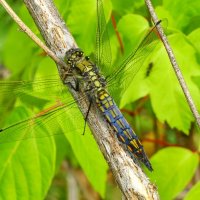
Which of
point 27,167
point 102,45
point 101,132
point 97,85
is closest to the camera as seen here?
Result: point 101,132

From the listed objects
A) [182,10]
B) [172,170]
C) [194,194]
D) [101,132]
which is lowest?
[194,194]

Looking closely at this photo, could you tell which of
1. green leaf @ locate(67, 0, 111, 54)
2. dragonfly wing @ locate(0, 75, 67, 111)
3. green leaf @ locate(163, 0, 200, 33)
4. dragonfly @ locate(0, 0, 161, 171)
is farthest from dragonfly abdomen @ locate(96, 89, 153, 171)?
green leaf @ locate(163, 0, 200, 33)

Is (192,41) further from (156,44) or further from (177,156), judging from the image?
(177,156)

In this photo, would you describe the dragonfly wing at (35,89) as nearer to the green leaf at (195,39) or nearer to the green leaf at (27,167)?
the green leaf at (27,167)

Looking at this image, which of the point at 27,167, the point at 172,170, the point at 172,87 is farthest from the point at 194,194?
the point at 27,167

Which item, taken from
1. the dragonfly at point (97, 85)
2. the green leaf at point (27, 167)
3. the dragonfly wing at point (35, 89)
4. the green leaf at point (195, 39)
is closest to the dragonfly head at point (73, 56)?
the dragonfly at point (97, 85)

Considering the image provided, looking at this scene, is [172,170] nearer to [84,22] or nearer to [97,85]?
[97,85]

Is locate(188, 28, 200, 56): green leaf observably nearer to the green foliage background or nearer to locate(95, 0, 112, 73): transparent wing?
the green foliage background
